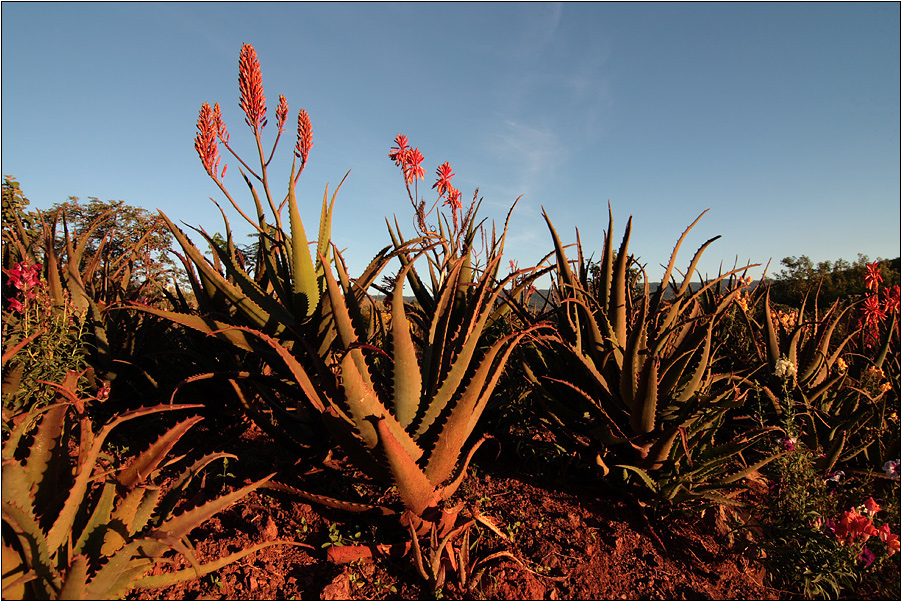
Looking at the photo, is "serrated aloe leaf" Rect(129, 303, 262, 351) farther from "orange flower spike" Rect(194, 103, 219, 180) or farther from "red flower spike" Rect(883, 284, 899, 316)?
"red flower spike" Rect(883, 284, 899, 316)

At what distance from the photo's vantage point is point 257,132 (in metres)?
2.12

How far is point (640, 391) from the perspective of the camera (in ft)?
7.22

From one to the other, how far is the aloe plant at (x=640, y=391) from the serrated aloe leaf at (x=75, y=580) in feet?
5.74

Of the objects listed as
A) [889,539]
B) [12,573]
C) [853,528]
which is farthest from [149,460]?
[889,539]

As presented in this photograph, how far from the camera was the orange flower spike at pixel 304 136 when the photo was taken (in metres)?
2.28

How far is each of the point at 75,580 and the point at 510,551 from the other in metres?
1.57

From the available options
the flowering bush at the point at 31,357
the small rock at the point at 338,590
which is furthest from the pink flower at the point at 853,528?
the flowering bush at the point at 31,357

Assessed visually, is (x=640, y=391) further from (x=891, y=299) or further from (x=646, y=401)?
(x=891, y=299)

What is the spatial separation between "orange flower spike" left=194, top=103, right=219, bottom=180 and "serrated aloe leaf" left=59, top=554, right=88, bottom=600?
1580mm

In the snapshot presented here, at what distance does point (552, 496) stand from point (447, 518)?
821 mm

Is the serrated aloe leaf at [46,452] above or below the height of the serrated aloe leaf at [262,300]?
below

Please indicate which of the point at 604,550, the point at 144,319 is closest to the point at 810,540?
the point at 604,550

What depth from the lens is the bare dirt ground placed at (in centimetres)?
177

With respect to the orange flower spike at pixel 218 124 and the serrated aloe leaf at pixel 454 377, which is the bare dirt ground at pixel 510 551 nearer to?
the serrated aloe leaf at pixel 454 377
